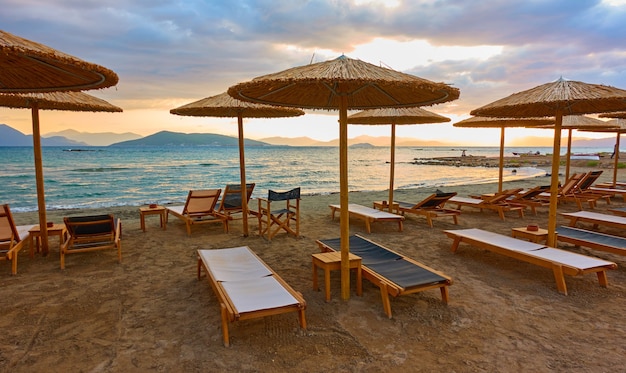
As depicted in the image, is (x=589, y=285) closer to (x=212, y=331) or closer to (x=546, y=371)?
(x=546, y=371)

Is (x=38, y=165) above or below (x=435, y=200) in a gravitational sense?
above

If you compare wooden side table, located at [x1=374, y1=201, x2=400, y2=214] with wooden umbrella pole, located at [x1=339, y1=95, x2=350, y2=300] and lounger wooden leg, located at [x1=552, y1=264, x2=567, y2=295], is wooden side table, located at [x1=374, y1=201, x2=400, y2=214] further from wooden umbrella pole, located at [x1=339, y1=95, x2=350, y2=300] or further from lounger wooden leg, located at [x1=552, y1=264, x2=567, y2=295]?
wooden umbrella pole, located at [x1=339, y1=95, x2=350, y2=300]

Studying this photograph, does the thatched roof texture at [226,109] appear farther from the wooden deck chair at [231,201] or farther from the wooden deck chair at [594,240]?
the wooden deck chair at [594,240]

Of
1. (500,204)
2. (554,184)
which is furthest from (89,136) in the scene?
(554,184)

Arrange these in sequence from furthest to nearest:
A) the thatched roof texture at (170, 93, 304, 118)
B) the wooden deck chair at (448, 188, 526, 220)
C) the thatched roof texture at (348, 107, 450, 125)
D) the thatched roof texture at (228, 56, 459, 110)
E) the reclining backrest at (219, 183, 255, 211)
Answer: the wooden deck chair at (448, 188, 526, 220)
the thatched roof texture at (348, 107, 450, 125)
the reclining backrest at (219, 183, 255, 211)
the thatched roof texture at (170, 93, 304, 118)
the thatched roof texture at (228, 56, 459, 110)

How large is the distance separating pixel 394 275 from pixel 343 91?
1878 millimetres

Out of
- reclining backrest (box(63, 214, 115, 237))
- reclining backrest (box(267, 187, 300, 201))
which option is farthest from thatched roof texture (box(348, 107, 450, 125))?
reclining backrest (box(63, 214, 115, 237))

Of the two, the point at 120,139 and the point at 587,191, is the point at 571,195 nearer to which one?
the point at 587,191

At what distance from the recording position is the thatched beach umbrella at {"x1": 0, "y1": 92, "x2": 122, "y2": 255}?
186 inches

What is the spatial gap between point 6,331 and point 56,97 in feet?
10.8

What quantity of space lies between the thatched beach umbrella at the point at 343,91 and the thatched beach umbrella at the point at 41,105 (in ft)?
9.63

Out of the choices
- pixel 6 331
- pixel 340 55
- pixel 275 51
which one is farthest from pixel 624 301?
pixel 275 51

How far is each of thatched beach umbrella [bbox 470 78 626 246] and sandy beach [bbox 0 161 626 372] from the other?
47.7 inches

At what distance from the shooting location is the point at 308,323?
3.06 m
